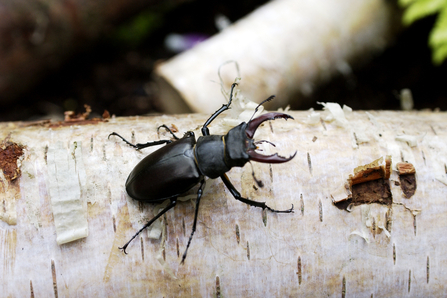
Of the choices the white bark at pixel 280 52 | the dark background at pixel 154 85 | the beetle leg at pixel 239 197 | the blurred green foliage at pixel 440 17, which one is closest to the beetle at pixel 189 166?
the beetle leg at pixel 239 197

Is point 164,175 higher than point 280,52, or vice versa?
point 280,52

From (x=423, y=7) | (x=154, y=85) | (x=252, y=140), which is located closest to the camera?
(x=252, y=140)

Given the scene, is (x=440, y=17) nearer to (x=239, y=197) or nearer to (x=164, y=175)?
(x=239, y=197)

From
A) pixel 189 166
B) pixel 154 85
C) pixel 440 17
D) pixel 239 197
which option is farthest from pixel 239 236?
pixel 440 17

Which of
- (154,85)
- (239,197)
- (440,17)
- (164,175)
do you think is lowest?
(239,197)

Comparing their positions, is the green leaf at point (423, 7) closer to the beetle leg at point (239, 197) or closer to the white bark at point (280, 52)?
the white bark at point (280, 52)

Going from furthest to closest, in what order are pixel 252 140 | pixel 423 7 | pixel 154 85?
pixel 154 85 → pixel 423 7 → pixel 252 140

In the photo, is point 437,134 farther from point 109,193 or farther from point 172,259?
Answer: point 109,193
